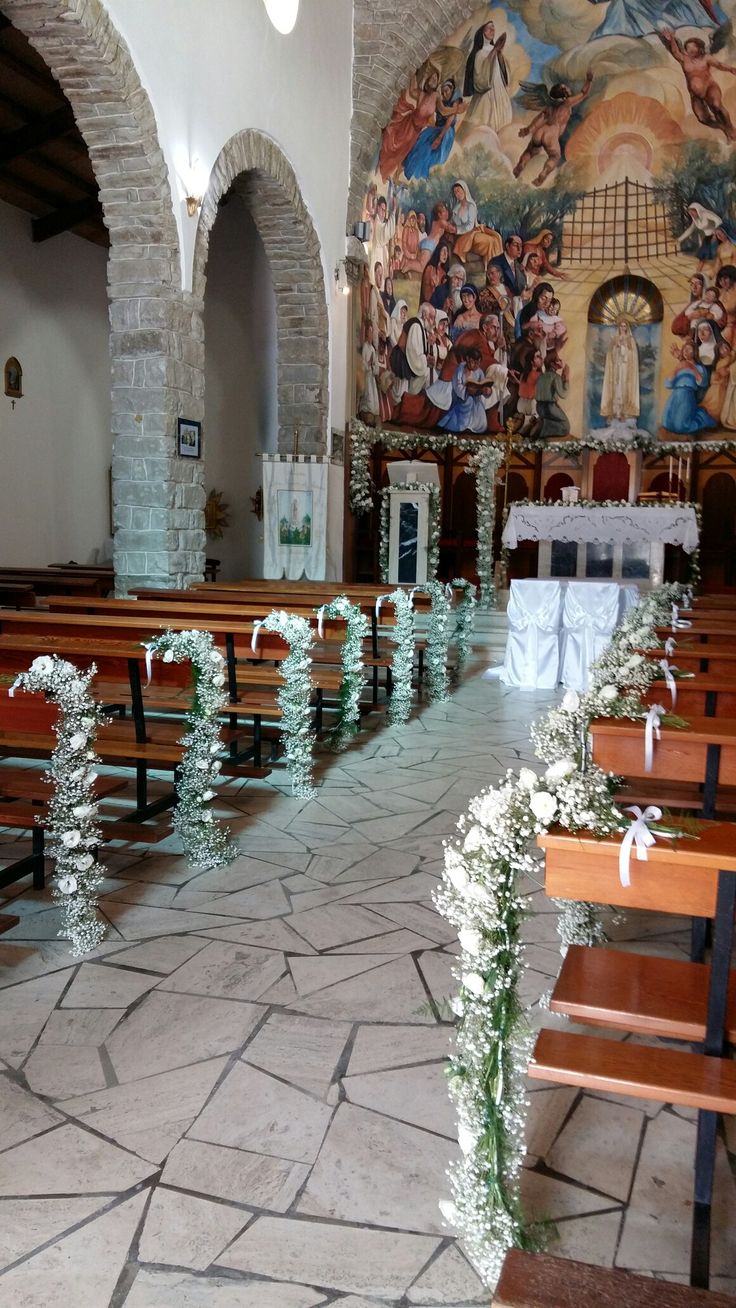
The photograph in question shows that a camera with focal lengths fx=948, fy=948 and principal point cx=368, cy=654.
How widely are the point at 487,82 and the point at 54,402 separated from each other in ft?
26.6

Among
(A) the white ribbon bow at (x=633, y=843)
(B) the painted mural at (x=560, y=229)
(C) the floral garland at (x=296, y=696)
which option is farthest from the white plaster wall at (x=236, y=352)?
(A) the white ribbon bow at (x=633, y=843)

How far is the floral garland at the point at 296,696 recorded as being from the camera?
5.17m

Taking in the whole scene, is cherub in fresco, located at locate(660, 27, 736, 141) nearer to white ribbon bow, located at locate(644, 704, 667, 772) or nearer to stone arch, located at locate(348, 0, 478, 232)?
stone arch, located at locate(348, 0, 478, 232)

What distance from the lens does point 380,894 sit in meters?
3.95

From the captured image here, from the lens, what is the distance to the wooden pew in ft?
6.01

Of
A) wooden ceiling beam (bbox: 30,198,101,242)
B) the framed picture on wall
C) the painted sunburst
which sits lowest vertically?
the framed picture on wall

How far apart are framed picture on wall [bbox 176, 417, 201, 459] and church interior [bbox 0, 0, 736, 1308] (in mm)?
88

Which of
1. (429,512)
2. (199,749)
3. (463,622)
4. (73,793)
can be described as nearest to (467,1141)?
(73,793)

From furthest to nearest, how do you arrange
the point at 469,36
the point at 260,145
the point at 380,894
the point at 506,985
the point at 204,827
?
the point at 469,36, the point at 260,145, the point at 204,827, the point at 380,894, the point at 506,985

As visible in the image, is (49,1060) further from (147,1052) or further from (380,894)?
(380,894)

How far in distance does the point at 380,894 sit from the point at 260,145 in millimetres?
8989

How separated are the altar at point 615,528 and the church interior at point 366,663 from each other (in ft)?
0.19

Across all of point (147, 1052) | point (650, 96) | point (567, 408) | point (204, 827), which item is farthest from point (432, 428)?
point (147, 1052)

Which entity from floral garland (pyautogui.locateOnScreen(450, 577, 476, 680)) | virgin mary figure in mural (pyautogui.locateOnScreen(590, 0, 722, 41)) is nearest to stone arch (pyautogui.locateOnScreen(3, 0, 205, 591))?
floral garland (pyautogui.locateOnScreen(450, 577, 476, 680))
